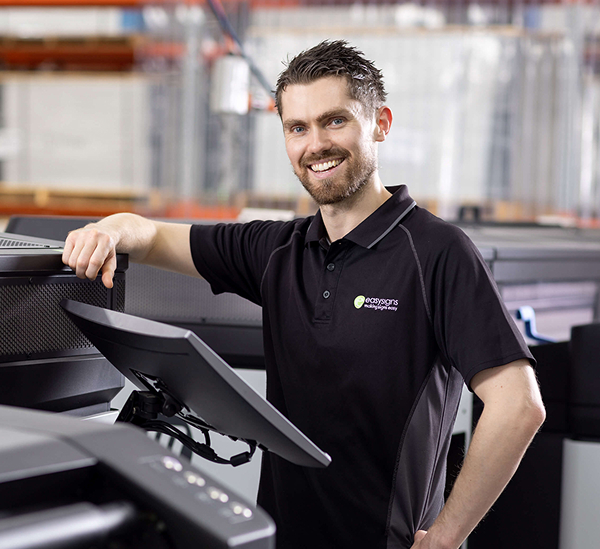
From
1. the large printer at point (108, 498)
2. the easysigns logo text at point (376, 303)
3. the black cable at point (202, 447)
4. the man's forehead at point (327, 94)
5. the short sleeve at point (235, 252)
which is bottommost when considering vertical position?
the black cable at point (202, 447)

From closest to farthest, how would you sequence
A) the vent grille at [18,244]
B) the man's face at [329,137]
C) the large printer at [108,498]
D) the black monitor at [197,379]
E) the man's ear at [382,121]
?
the large printer at [108,498]
the black monitor at [197,379]
the vent grille at [18,244]
the man's face at [329,137]
the man's ear at [382,121]

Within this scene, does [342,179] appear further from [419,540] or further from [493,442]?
[419,540]

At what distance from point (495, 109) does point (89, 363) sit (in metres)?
3.36

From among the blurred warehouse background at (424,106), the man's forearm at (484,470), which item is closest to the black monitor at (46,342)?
the man's forearm at (484,470)

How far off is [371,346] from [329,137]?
0.39 m

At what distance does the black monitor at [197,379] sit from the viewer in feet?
2.42

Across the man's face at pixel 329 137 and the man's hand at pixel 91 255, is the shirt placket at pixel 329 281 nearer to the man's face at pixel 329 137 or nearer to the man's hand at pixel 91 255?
the man's face at pixel 329 137

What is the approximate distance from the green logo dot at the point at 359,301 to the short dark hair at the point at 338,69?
0.36 m

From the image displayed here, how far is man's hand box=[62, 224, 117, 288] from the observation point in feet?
3.57

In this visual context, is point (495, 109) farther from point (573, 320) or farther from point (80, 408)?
point (80, 408)

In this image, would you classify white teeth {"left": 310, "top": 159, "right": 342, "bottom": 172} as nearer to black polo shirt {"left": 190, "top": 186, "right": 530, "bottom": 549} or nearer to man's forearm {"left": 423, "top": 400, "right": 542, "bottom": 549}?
black polo shirt {"left": 190, "top": 186, "right": 530, "bottom": 549}

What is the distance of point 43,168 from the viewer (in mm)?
4863

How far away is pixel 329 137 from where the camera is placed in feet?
4.29

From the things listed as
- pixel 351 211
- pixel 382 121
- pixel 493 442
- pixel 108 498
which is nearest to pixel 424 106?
pixel 382 121
